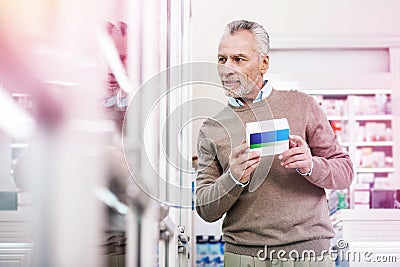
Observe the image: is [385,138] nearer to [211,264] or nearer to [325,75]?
[325,75]

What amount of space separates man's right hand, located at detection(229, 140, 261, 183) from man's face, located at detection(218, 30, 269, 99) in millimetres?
191

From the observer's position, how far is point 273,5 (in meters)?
2.97

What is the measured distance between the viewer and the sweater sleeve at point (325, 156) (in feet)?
4.47

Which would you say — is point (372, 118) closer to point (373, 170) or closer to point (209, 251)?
point (373, 170)

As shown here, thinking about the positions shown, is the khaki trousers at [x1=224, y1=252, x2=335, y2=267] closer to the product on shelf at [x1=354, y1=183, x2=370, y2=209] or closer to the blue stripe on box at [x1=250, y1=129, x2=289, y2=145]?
the blue stripe on box at [x1=250, y1=129, x2=289, y2=145]

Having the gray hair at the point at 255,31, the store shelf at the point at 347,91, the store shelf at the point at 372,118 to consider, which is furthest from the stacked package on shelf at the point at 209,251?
the gray hair at the point at 255,31

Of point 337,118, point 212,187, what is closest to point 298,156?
point 212,187

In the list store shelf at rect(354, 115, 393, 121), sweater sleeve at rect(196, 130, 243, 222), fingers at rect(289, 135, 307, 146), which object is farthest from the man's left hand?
store shelf at rect(354, 115, 393, 121)

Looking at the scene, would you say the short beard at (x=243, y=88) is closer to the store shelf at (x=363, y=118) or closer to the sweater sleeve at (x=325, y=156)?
the sweater sleeve at (x=325, y=156)

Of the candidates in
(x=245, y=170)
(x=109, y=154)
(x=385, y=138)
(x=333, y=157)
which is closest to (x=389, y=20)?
(x=385, y=138)

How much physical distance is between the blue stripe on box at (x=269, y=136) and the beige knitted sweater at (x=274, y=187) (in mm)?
45

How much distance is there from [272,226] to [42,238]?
1.16 meters

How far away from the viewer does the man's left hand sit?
1.33m

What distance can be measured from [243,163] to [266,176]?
9 cm
